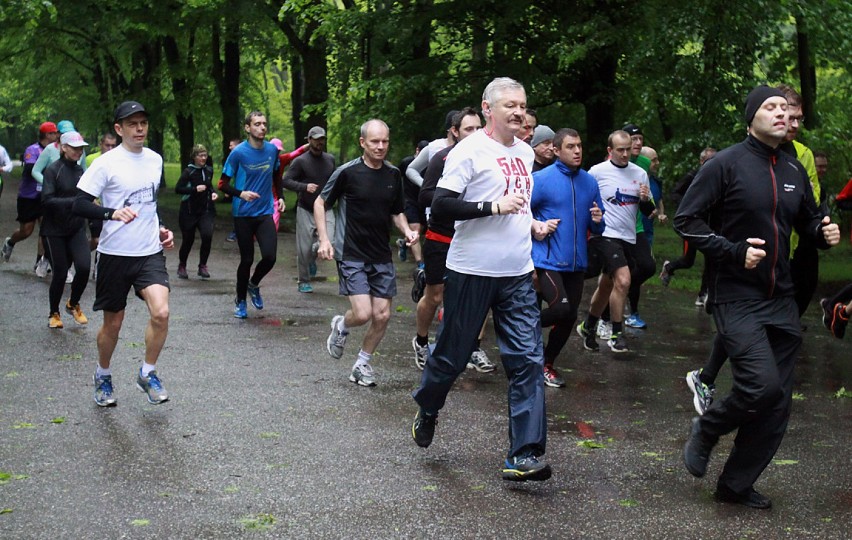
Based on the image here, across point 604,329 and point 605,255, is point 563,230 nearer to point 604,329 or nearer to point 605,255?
point 605,255

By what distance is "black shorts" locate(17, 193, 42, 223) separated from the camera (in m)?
16.3

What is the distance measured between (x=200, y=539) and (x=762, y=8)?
1419 centimetres

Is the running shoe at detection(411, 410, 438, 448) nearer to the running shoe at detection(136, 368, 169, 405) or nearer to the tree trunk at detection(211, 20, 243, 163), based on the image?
the running shoe at detection(136, 368, 169, 405)

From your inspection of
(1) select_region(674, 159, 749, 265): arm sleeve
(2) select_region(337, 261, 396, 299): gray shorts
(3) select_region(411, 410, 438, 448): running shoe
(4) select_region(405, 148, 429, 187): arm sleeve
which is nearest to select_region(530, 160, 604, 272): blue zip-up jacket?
(2) select_region(337, 261, 396, 299): gray shorts

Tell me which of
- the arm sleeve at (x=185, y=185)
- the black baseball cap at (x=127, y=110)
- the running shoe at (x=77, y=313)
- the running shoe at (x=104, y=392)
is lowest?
the running shoe at (x=77, y=313)

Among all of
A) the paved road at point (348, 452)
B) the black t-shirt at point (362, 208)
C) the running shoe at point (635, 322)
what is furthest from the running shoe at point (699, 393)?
the running shoe at point (635, 322)

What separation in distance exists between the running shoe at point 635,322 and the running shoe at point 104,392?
6.49 metres

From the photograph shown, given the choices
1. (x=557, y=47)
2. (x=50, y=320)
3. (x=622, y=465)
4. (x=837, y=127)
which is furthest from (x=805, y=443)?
(x=557, y=47)

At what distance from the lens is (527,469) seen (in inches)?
252

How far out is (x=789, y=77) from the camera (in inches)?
798

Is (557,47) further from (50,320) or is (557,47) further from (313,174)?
(50,320)

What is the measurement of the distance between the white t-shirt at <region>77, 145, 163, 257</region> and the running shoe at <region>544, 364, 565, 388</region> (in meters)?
3.10

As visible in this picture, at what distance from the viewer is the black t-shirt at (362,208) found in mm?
9508

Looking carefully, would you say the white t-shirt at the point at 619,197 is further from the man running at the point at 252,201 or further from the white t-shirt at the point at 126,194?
the white t-shirt at the point at 126,194
